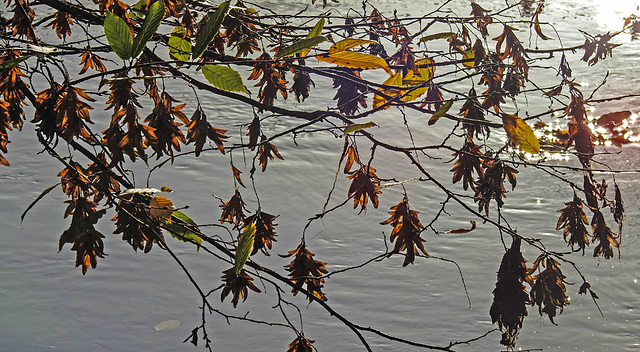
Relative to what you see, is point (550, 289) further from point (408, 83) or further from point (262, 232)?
point (262, 232)

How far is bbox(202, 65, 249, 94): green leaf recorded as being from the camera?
96 cm

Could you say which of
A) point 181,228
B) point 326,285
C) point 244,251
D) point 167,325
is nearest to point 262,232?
point 181,228

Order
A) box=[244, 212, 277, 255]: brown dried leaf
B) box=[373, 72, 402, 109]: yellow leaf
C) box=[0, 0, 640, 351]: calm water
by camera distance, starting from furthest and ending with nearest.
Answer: box=[0, 0, 640, 351]: calm water < box=[244, 212, 277, 255]: brown dried leaf < box=[373, 72, 402, 109]: yellow leaf

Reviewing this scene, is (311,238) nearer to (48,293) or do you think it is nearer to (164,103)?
(48,293)

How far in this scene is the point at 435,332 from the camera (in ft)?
9.10

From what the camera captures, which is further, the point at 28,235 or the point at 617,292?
the point at 28,235

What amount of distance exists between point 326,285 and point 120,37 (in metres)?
2.34

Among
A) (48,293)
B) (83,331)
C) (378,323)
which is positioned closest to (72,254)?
(48,293)

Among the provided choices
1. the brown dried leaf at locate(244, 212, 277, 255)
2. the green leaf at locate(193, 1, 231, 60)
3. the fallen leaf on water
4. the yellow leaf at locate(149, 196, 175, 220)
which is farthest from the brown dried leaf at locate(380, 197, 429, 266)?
the fallen leaf on water

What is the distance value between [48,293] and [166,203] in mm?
2113

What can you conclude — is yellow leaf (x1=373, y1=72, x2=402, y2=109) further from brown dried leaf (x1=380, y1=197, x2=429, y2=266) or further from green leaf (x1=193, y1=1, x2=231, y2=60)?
green leaf (x1=193, y1=1, x2=231, y2=60)

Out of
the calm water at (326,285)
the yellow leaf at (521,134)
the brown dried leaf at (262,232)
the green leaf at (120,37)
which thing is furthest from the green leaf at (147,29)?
the calm water at (326,285)

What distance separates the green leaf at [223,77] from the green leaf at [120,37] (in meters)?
0.14

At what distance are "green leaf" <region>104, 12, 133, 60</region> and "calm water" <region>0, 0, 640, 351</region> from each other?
1.95 m
